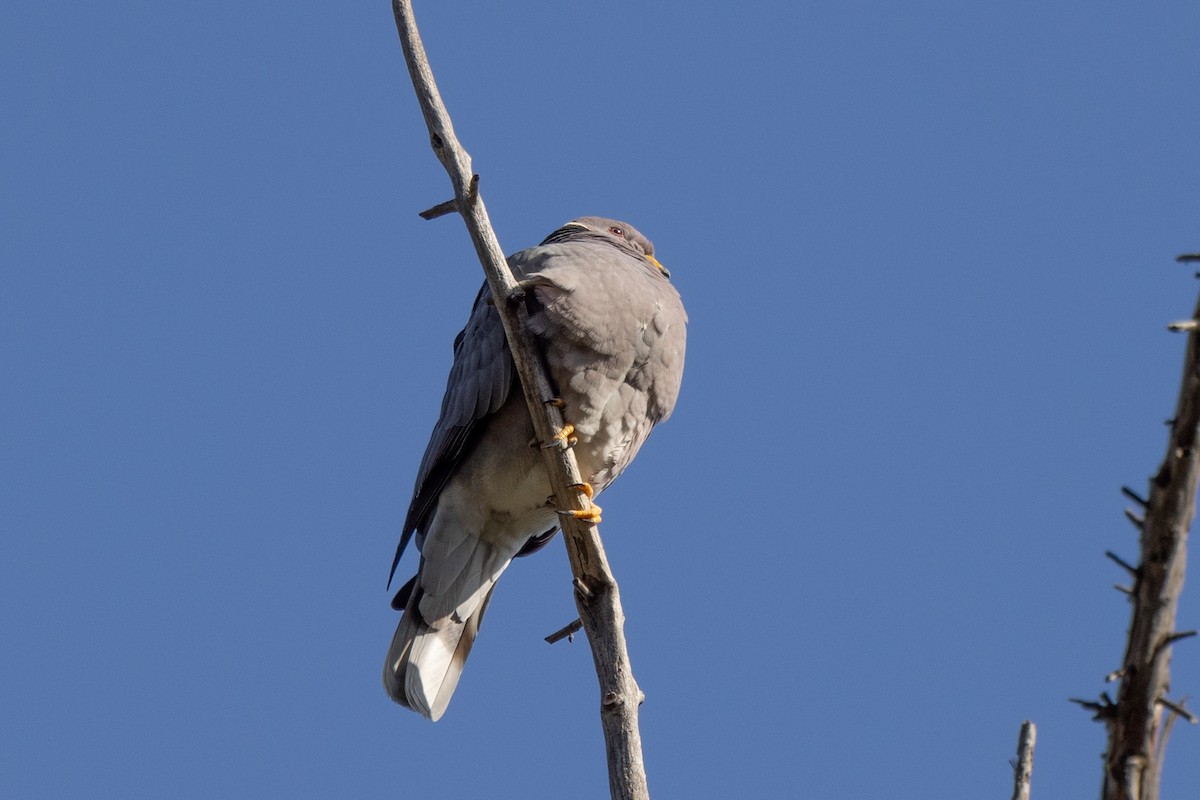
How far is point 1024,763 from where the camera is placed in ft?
8.80

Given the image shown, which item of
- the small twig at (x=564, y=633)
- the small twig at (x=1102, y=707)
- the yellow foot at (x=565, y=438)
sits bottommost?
the small twig at (x=1102, y=707)

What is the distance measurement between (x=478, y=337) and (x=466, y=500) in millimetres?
679

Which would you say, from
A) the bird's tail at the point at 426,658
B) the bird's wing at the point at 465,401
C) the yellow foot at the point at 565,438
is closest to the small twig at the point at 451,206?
the yellow foot at the point at 565,438

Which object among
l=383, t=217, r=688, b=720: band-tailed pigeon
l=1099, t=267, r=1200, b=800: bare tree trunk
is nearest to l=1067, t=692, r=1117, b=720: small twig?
l=1099, t=267, r=1200, b=800: bare tree trunk

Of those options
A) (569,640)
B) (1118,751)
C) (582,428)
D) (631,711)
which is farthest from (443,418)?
(1118,751)

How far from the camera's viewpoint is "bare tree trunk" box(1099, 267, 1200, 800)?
200 cm

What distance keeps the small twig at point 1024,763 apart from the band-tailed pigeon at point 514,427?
8.07 ft

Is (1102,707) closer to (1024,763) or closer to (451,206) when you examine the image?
(1024,763)

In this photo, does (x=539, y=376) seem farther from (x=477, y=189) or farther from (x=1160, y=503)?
(x=1160, y=503)

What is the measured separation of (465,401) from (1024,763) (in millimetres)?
2968

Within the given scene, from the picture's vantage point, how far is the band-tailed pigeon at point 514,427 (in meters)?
4.91

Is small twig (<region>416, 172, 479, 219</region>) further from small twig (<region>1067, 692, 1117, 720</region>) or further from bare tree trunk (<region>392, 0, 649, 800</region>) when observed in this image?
small twig (<region>1067, 692, 1117, 720</region>)

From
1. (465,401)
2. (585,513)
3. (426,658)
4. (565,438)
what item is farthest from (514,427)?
(426,658)

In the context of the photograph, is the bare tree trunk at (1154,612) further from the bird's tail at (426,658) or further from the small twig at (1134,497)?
the bird's tail at (426,658)
